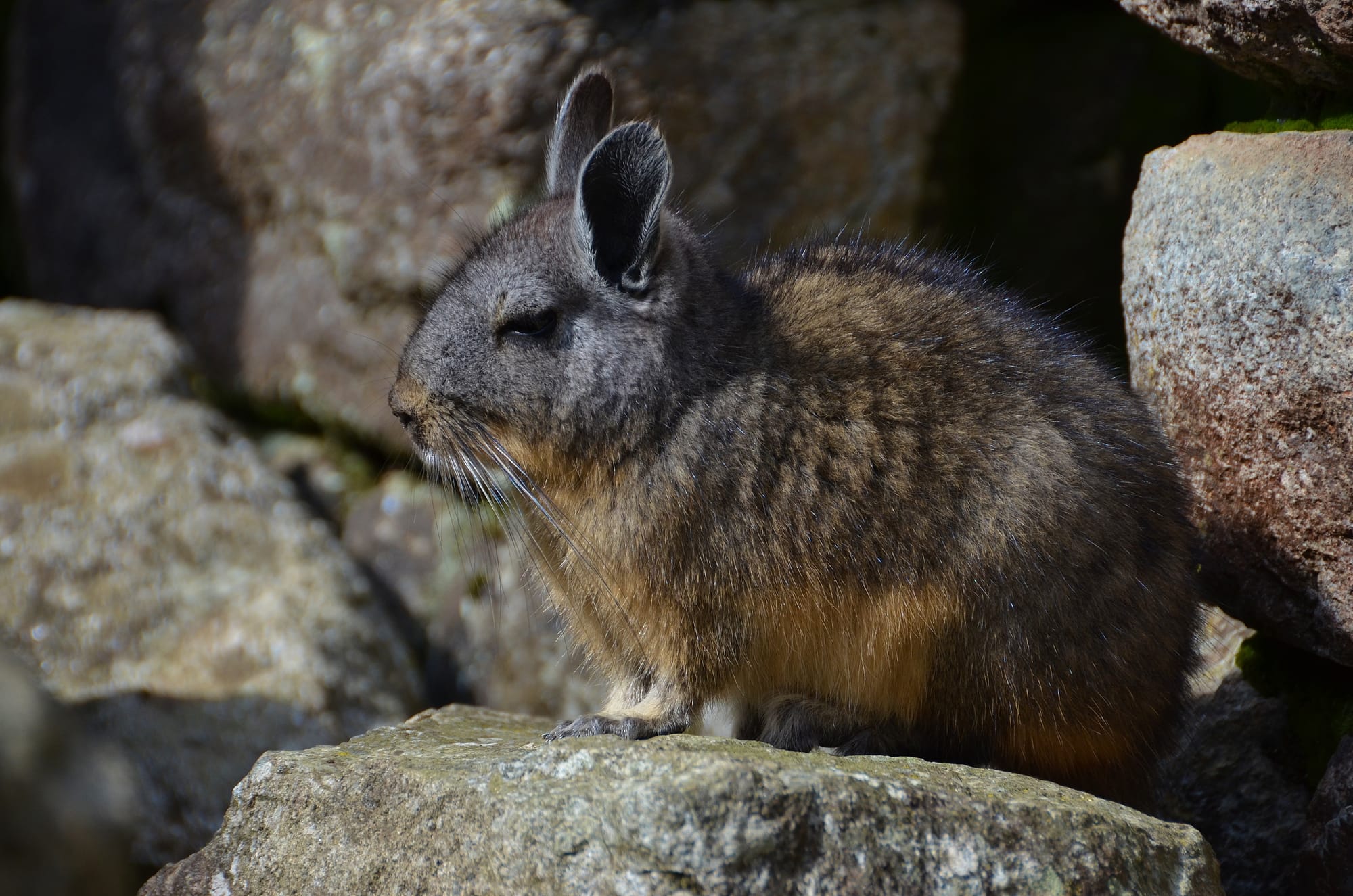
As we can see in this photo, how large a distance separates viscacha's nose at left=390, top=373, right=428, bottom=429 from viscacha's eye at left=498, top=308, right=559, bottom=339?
34 cm

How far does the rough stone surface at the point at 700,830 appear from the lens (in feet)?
10.3

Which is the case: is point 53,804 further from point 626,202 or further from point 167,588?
point 626,202

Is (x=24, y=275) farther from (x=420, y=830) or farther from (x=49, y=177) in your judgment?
(x=420, y=830)

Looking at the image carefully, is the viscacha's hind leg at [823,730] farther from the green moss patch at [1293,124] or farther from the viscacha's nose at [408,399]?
the green moss patch at [1293,124]

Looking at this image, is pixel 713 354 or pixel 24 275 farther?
pixel 24 275

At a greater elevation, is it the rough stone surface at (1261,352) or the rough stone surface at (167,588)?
the rough stone surface at (1261,352)

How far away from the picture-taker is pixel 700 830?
10.3ft

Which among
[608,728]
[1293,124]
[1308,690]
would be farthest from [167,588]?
[1293,124]

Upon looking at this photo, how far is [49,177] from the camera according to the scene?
30.9 feet

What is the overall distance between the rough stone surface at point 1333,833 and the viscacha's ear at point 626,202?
2821mm

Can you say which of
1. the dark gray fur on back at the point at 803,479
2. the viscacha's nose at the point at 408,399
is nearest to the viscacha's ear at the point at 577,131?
the dark gray fur on back at the point at 803,479

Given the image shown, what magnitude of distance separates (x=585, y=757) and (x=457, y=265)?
2162 millimetres

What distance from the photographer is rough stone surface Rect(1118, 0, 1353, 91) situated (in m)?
4.00

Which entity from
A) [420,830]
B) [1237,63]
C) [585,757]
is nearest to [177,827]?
[420,830]
